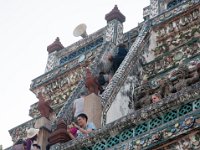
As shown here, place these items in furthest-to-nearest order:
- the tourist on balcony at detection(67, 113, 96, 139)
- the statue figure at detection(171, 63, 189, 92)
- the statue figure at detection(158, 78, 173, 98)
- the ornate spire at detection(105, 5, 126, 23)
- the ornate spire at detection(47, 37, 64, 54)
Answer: the ornate spire at detection(47, 37, 64, 54)
the ornate spire at detection(105, 5, 126, 23)
the statue figure at detection(158, 78, 173, 98)
the statue figure at detection(171, 63, 189, 92)
the tourist on balcony at detection(67, 113, 96, 139)

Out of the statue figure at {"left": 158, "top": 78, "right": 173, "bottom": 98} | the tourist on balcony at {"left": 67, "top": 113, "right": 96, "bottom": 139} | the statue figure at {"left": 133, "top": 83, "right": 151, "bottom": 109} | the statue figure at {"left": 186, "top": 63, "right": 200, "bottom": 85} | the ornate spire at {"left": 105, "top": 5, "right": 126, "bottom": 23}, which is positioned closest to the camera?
the tourist on balcony at {"left": 67, "top": 113, "right": 96, "bottom": 139}

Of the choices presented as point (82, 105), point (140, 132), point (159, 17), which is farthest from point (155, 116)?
point (159, 17)

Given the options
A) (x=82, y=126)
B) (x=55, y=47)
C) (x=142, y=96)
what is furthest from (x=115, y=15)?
(x=82, y=126)

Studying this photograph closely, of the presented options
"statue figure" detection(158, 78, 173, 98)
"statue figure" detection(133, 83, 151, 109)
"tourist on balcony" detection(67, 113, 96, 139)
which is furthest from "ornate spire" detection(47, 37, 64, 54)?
"tourist on balcony" detection(67, 113, 96, 139)

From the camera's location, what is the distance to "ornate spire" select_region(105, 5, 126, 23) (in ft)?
55.1

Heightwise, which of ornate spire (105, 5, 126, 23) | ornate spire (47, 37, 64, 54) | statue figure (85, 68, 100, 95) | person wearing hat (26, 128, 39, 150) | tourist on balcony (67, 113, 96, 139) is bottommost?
tourist on balcony (67, 113, 96, 139)

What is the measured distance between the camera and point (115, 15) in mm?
16797

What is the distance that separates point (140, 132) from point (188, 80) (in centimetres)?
231

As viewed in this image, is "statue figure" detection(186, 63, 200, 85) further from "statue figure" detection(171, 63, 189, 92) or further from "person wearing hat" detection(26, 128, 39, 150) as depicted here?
"person wearing hat" detection(26, 128, 39, 150)

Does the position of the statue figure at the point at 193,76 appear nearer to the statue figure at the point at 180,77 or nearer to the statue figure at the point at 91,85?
the statue figure at the point at 180,77

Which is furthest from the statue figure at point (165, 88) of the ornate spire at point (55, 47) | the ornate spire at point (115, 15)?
the ornate spire at point (55, 47)

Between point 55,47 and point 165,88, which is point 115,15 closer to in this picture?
point 55,47

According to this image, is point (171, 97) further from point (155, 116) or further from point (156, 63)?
point (156, 63)

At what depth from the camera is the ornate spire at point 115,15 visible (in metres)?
16.8
